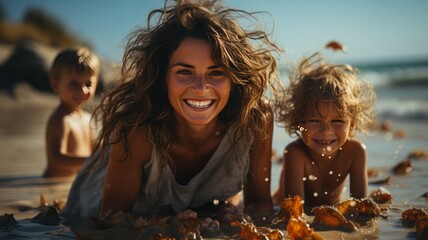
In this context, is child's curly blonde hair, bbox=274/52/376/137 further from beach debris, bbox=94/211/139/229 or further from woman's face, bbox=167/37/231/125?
beach debris, bbox=94/211/139/229

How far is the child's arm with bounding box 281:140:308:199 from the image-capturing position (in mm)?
3854

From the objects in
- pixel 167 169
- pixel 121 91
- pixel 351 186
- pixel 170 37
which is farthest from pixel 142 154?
pixel 351 186

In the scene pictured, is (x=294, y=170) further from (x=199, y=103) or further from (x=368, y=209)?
(x=199, y=103)

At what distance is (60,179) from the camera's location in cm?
535

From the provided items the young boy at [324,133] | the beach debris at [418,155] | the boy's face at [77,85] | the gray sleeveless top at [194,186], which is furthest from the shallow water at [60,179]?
the boy's face at [77,85]

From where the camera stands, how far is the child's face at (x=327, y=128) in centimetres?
381

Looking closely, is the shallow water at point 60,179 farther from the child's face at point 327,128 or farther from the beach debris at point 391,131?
the child's face at point 327,128

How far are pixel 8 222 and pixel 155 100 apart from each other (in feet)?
4.21

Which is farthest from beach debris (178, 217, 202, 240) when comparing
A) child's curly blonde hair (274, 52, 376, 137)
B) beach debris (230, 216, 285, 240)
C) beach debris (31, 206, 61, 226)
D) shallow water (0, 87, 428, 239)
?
child's curly blonde hair (274, 52, 376, 137)

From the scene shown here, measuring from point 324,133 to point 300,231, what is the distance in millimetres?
1127

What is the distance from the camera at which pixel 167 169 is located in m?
3.78

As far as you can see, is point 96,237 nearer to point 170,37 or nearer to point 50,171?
point 170,37

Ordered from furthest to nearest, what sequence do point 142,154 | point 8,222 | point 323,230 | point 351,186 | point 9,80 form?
1. point 9,80
2. point 351,186
3. point 142,154
4. point 8,222
5. point 323,230

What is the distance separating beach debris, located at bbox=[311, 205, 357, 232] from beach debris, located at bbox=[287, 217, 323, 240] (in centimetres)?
31
